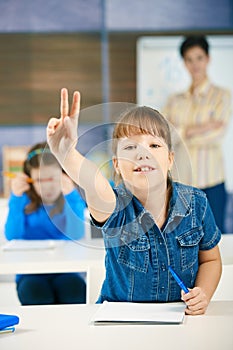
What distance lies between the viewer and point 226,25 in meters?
5.75

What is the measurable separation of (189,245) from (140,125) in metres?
0.33

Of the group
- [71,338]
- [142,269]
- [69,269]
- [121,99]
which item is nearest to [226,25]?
[121,99]

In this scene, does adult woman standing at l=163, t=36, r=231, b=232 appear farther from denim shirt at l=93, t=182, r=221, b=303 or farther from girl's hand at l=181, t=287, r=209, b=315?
girl's hand at l=181, t=287, r=209, b=315

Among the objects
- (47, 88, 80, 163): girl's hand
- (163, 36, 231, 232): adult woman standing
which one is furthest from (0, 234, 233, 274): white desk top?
(163, 36, 231, 232): adult woman standing

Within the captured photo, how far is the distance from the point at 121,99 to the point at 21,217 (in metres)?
2.59

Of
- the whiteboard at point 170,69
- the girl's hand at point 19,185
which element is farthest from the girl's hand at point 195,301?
the whiteboard at point 170,69

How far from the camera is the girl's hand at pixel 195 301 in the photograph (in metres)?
1.59

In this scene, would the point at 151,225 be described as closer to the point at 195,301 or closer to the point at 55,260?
the point at 195,301

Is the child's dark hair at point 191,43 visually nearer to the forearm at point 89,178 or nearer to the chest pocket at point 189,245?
the chest pocket at point 189,245

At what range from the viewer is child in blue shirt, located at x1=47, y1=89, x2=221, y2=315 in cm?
157

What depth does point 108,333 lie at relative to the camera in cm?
144

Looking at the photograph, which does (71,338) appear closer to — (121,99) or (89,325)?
(89,325)

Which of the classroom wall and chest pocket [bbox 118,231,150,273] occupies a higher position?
the classroom wall

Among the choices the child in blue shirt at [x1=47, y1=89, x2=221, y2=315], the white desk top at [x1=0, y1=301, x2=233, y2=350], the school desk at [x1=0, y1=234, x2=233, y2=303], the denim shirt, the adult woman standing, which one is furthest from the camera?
the adult woman standing
